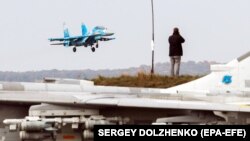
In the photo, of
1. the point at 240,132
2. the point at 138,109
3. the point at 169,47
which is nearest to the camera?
the point at 240,132

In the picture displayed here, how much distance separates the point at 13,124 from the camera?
53.2 feet

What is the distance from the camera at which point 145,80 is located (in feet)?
80.8

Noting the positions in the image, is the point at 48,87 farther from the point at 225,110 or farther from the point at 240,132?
the point at 240,132

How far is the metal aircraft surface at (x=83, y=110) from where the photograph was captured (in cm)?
1652

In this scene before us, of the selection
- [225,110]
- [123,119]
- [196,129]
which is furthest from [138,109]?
[196,129]

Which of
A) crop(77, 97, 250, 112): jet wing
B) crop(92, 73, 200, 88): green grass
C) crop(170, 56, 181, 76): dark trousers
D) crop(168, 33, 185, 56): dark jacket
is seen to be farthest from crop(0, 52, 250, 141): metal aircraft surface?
crop(170, 56, 181, 76): dark trousers

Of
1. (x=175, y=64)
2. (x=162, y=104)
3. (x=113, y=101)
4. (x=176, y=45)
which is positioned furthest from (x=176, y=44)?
(x=113, y=101)

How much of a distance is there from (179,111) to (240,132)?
3.73m

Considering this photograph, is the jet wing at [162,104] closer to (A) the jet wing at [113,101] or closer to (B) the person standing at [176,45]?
(A) the jet wing at [113,101]

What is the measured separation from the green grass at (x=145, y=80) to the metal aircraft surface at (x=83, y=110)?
5.77 meters

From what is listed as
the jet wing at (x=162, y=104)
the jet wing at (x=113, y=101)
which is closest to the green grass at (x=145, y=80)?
the jet wing at (x=113, y=101)

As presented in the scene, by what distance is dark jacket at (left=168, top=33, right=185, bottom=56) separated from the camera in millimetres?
24328

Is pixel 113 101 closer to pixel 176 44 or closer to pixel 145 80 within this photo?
pixel 176 44

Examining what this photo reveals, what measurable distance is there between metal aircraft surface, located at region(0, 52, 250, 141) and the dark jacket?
6.01 m
